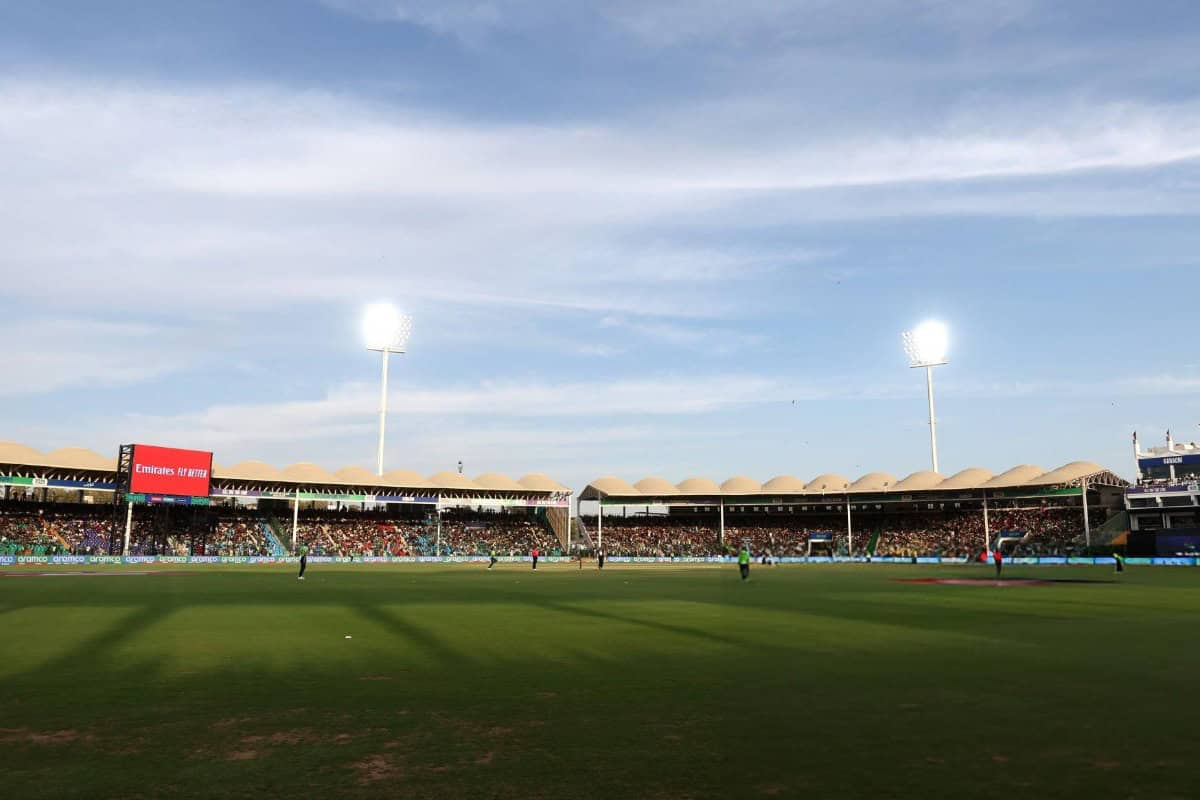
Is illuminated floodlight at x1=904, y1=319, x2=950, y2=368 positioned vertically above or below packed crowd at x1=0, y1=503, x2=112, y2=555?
above

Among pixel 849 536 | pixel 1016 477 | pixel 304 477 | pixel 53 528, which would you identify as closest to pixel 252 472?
pixel 304 477

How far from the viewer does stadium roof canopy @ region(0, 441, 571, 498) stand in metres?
72.1

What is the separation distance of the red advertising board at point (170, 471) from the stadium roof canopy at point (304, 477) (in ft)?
22.7

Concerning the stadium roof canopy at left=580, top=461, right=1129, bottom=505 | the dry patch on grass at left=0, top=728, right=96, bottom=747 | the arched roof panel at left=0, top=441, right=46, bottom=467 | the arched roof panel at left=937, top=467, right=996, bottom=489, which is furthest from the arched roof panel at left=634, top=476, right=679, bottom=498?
the dry patch on grass at left=0, top=728, right=96, bottom=747

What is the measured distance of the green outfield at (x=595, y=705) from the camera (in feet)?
23.2

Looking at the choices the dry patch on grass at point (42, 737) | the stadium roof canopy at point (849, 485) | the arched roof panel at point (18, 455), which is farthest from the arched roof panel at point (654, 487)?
the dry patch on grass at point (42, 737)

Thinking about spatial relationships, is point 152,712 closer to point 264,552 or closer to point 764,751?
point 764,751

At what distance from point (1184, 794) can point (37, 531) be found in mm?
81724

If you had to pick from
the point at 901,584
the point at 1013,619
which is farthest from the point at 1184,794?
the point at 901,584

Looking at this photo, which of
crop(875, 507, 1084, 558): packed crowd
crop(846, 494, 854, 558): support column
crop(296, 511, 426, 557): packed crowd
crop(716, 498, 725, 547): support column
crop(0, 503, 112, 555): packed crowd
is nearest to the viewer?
crop(0, 503, 112, 555): packed crowd

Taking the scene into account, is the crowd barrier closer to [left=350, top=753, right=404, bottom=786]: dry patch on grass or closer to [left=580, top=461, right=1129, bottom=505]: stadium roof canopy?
[left=580, top=461, right=1129, bottom=505]: stadium roof canopy

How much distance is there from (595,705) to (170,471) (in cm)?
6952

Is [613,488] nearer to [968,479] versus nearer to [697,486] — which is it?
[697,486]

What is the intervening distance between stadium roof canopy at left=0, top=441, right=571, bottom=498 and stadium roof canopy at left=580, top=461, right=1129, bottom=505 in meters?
9.49
